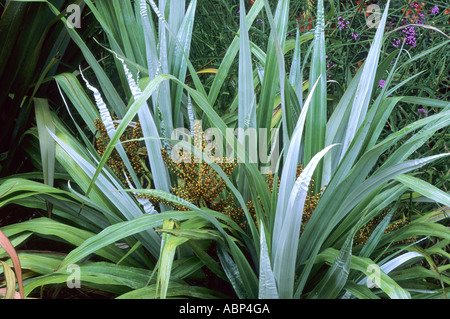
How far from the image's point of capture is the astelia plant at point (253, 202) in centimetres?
77

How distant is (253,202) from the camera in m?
0.87

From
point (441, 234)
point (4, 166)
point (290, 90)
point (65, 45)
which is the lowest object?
point (441, 234)

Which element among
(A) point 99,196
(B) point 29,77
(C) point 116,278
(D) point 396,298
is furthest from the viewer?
(B) point 29,77

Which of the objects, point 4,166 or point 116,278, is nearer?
point 116,278

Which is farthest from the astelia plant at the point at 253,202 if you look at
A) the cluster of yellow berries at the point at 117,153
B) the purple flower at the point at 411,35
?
the purple flower at the point at 411,35

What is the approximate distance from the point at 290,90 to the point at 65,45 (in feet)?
2.00

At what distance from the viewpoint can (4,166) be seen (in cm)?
116

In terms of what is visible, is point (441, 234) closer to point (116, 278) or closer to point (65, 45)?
point (116, 278)

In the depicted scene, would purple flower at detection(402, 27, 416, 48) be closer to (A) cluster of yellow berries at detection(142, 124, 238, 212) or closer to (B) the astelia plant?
(B) the astelia plant

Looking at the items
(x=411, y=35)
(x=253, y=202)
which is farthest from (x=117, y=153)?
(x=411, y=35)

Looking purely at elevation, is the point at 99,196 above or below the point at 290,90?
below

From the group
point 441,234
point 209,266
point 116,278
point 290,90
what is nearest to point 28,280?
point 116,278

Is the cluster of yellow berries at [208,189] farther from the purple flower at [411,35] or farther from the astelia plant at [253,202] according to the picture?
the purple flower at [411,35]

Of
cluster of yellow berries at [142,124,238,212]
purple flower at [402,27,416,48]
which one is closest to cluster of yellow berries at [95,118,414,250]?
cluster of yellow berries at [142,124,238,212]
